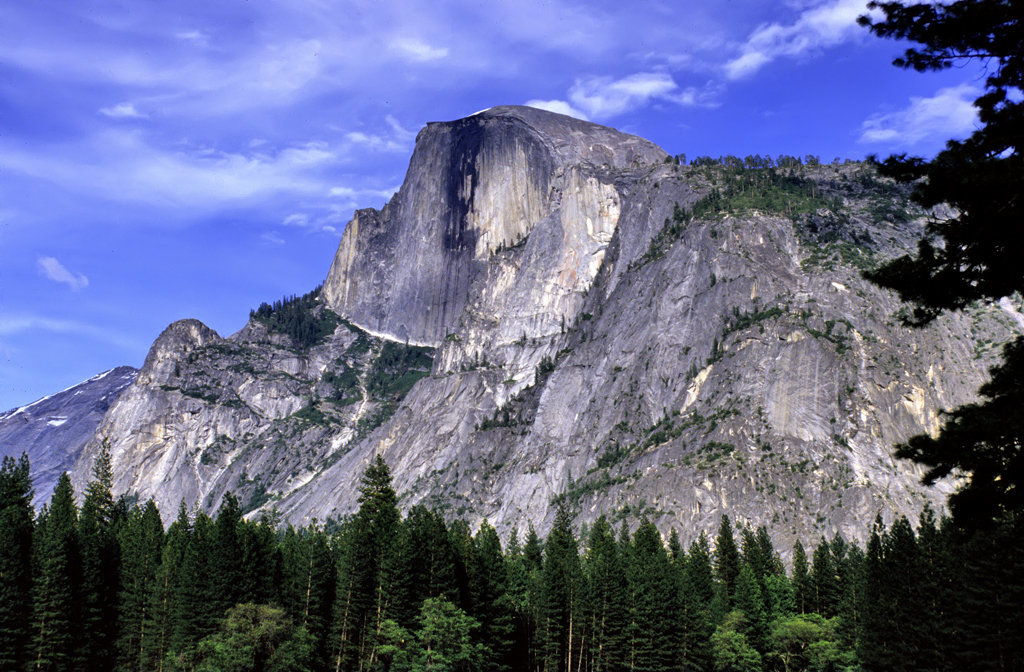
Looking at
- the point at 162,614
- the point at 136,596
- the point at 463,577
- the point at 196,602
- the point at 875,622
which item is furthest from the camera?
the point at 463,577

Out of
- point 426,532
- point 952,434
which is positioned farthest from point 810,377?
point 952,434

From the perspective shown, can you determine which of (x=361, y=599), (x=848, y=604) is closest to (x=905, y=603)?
(x=848, y=604)

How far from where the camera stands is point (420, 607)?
78.1 m

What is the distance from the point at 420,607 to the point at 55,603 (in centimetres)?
2722

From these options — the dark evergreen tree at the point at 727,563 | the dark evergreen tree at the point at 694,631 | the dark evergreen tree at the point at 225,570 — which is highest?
the dark evergreen tree at the point at 727,563

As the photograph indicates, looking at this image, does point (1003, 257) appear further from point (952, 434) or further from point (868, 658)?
point (868, 658)

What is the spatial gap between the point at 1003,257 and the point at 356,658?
72.3m

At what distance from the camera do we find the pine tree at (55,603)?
73.1 meters

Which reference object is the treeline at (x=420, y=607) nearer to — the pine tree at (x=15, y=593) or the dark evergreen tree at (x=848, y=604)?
the pine tree at (x=15, y=593)

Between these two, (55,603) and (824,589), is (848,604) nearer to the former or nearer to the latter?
(824,589)

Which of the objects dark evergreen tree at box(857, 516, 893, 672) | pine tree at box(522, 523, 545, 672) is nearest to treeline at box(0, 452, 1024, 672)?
dark evergreen tree at box(857, 516, 893, 672)

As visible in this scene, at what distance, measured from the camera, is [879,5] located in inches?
737

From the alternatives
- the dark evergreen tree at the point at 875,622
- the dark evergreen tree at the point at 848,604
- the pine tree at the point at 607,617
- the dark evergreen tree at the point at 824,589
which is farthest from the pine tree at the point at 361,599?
the dark evergreen tree at the point at 824,589

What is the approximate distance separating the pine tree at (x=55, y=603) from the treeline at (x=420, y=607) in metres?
0.14
